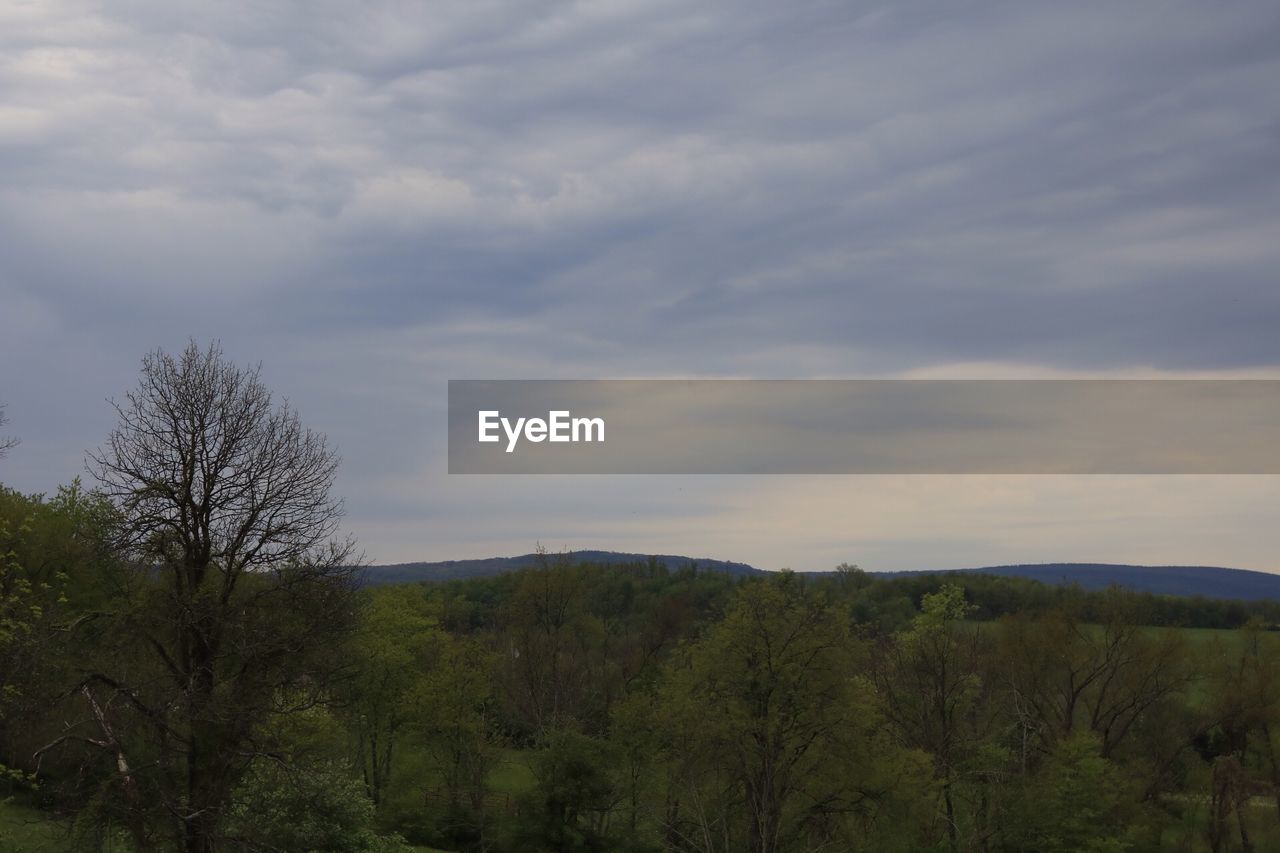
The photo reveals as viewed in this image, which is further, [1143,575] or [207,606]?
[1143,575]

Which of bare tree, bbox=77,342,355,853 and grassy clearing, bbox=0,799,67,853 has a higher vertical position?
bare tree, bbox=77,342,355,853

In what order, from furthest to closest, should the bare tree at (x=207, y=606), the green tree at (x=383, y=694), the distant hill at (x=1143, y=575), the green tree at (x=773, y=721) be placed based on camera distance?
1. the distant hill at (x=1143, y=575)
2. the green tree at (x=383, y=694)
3. the green tree at (x=773, y=721)
4. the bare tree at (x=207, y=606)

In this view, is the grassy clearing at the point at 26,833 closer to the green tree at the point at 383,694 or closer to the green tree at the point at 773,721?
the green tree at the point at 773,721

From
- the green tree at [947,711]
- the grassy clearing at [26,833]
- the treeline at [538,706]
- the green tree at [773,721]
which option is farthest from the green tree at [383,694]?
the green tree at [947,711]

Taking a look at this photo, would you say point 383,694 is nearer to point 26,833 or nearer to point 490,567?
point 26,833

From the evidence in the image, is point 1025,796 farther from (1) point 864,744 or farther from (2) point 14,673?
(2) point 14,673

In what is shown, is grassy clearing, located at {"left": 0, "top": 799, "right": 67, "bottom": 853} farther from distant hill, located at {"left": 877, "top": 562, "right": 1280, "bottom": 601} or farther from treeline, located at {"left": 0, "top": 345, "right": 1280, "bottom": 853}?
distant hill, located at {"left": 877, "top": 562, "right": 1280, "bottom": 601}

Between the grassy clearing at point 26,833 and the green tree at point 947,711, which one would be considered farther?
the green tree at point 947,711

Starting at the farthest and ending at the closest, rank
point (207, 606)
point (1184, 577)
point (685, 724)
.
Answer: point (1184, 577) → point (685, 724) → point (207, 606)

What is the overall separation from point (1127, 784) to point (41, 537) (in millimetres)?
49340

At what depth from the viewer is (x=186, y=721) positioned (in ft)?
72.5

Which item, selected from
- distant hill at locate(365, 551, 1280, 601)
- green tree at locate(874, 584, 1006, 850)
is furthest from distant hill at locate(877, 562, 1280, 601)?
green tree at locate(874, 584, 1006, 850)

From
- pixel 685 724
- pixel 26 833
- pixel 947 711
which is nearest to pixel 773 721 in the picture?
pixel 685 724

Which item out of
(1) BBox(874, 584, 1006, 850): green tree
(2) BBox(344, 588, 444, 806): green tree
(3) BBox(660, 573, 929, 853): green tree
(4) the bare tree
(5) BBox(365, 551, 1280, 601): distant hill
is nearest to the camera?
(4) the bare tree
